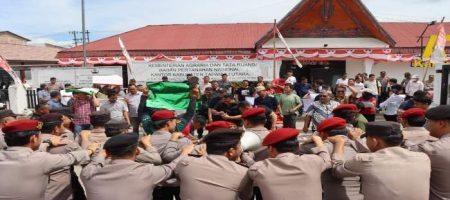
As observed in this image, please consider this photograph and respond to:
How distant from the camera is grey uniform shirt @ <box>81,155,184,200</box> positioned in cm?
281

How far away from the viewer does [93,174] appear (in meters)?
2.91

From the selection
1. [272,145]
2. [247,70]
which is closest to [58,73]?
[247,70]

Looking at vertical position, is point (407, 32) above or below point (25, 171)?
above

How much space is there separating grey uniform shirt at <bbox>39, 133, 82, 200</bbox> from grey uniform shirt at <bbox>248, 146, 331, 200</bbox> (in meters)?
1.80

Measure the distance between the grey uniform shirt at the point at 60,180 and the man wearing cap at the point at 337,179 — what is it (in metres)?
2.14

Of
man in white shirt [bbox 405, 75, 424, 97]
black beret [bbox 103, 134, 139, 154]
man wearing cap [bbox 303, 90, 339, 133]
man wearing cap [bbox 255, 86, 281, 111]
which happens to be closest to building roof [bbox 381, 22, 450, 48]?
man in white shirt [bbox 405, 75, 424, 97]

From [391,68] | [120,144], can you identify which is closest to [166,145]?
[120,144]

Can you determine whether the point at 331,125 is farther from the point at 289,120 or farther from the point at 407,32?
the point at 407,32

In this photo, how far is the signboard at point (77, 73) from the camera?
1280 cm

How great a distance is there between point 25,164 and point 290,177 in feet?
6.63

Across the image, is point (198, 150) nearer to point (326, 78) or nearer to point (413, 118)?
point (413, 118)

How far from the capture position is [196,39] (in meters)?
20.6

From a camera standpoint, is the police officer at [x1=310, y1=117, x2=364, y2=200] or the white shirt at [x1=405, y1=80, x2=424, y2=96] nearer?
the police officer at [x1=310, y1=117, x2=364, y2=200]

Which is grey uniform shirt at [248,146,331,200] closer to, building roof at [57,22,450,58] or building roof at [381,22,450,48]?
building roof at [57,22,450,58]
